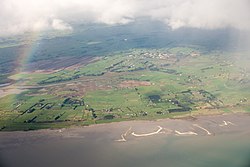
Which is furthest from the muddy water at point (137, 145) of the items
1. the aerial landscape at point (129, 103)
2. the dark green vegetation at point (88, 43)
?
the dark green vegetation at point (88, 43)

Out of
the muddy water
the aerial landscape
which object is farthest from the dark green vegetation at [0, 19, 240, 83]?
the muddy water

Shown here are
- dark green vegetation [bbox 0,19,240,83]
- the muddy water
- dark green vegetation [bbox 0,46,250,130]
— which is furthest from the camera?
dark green vegetation [bbox 0,19,240,83]

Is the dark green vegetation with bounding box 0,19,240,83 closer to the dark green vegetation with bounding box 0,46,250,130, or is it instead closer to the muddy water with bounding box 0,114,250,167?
the dark green vegetation with bounding box 0,46,250,130

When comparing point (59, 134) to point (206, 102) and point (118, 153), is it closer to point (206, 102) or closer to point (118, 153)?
point (118, 153)

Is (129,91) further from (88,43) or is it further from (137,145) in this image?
(88,43)

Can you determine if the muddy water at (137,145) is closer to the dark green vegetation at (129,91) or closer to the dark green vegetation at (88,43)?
the dark green vegetation at (129,91)

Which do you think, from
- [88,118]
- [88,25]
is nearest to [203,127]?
[88,118]

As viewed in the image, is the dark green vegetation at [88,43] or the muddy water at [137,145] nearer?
the muddy water at [137,145]
